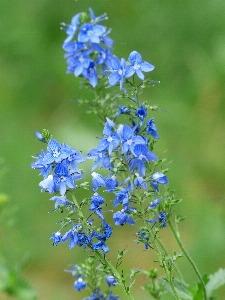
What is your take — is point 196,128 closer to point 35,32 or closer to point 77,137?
point 77,137

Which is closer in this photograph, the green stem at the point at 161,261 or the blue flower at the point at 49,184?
the blue flower at the point at 49,184

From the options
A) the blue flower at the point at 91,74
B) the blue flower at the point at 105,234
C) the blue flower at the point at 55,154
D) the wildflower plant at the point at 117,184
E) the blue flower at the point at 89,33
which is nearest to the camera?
the blue flower at the point at 55,154

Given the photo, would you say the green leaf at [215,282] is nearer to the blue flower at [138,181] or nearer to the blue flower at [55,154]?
the blue flower at [138,181]

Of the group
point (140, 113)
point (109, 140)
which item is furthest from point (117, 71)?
point (109, 140)

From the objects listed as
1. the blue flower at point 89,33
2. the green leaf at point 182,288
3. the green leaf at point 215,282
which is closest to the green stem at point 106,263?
the green leaf at point 182,288

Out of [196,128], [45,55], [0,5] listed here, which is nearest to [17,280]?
[196,128]

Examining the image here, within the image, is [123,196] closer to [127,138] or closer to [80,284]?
[127,138]
